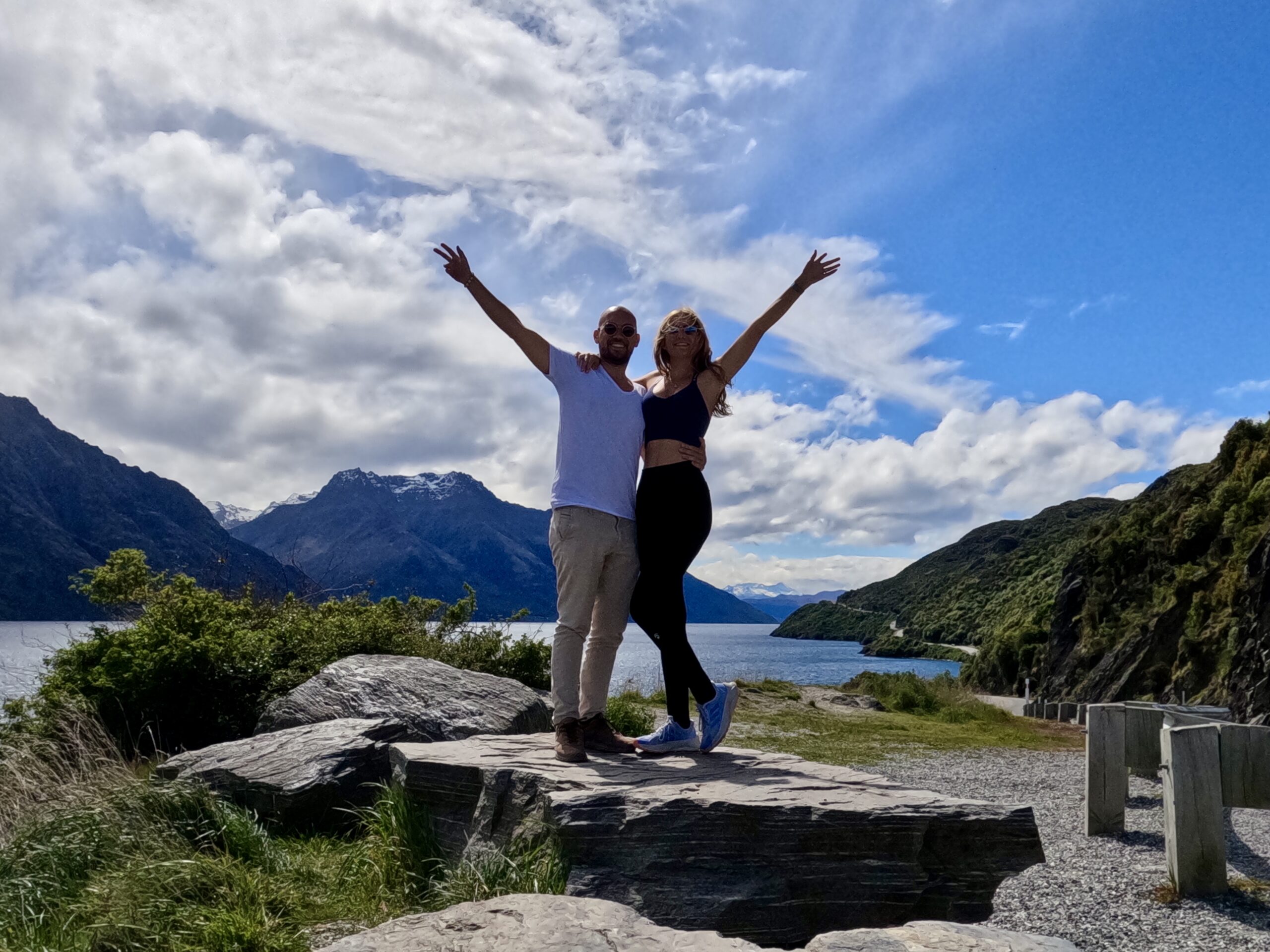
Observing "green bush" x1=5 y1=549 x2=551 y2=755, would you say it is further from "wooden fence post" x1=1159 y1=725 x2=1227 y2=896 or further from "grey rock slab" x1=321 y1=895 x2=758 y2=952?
"wooden fence post" x1=1159 y1=725 x2=1227 y2=896

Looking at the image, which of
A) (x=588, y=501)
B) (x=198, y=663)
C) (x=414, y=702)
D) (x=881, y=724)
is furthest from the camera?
(x=881, y=724)

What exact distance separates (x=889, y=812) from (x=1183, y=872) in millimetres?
2973

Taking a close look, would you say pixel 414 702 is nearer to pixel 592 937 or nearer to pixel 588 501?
pixel 588 501

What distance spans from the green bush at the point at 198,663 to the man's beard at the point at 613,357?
5824 mm

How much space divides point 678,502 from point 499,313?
1.62m

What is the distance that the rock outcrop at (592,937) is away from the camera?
2887 millimetres

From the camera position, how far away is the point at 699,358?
553cm

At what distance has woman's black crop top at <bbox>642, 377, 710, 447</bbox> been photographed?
5312 mm

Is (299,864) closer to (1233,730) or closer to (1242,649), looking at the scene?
(1233,730)

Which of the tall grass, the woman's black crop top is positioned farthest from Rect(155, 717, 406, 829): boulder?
the woman's black crop top

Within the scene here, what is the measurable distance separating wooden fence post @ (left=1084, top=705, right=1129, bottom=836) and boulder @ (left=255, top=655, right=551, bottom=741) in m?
4.92

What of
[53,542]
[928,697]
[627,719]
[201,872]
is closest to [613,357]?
[201,872]

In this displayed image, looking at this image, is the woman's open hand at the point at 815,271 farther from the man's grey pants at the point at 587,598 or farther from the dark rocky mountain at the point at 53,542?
the dark rocky mountain at the point at 53,542

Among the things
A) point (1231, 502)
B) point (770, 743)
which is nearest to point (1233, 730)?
point (770, 743)
